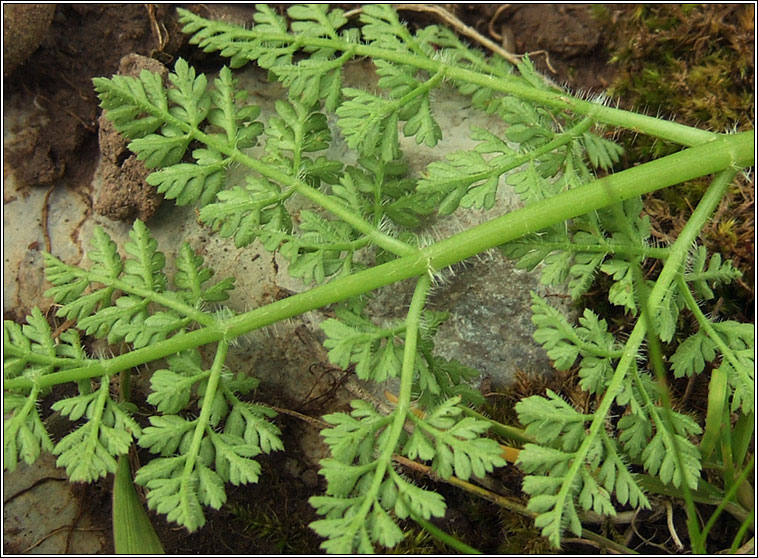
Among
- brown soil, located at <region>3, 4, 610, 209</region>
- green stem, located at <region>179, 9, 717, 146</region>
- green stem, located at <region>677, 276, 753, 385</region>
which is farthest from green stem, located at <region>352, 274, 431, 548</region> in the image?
brown soil, located at <region>3, 4, 610, 209</region>

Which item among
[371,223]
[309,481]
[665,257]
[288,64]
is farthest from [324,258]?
[665,257]

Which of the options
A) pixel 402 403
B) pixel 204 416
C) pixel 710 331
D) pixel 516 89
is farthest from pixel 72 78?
pixel 710 331

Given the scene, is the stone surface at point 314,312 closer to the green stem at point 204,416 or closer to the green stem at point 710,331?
the green stem at point 204,416

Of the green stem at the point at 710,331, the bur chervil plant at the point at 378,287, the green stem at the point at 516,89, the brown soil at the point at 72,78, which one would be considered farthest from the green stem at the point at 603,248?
the brown soil at the point at 72,78

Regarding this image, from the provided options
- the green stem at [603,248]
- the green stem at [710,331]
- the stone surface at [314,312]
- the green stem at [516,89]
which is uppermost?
the green stem at [516,89]

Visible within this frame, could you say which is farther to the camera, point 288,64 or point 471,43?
point 471,43

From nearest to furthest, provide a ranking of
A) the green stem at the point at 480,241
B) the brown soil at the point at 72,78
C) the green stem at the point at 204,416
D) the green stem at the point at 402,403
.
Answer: the green stem at the point at 402,403, the green stem at the point at 204,416, the green stem at the point at 480,241, the brown soil at the point at 72,78

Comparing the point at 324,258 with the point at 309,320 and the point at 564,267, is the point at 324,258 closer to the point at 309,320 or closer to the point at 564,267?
the point at 309,320

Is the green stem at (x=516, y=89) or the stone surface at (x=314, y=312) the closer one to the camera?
the green stem at (x=516, y=89)
